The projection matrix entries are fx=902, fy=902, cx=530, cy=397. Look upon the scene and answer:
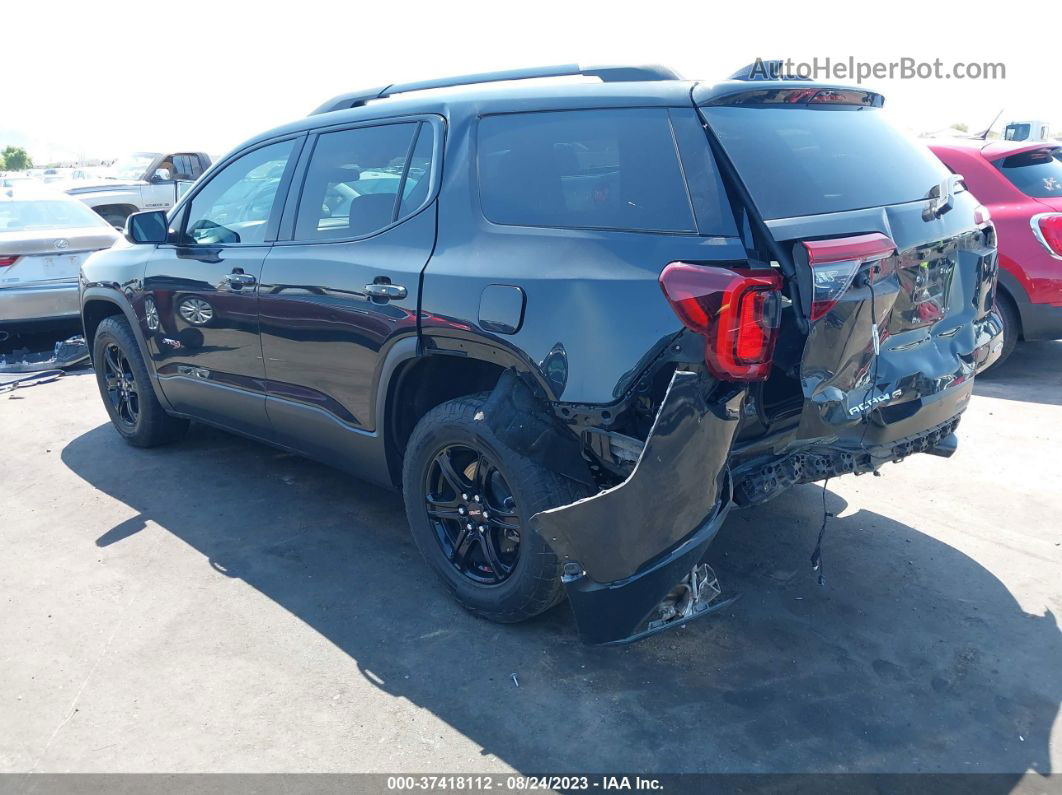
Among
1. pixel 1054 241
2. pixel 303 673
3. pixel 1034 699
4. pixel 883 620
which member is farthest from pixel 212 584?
pixel 1054 241

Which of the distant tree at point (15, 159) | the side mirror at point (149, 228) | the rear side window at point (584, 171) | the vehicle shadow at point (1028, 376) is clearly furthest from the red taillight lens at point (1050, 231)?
the distant tree at point (15, 159)

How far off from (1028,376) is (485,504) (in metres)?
5.34

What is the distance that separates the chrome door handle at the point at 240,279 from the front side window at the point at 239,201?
18cm

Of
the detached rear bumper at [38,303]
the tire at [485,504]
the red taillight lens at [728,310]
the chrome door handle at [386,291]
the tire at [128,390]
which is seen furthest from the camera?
the detached rear bumper at [38,303]

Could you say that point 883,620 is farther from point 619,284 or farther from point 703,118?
point 703,118

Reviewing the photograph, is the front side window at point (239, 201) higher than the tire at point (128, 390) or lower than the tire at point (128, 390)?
higher

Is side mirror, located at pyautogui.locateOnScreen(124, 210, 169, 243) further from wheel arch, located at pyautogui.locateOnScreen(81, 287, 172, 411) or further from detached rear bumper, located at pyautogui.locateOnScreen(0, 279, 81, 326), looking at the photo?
detached rear bumper, located at pyautogui.locateOnScreen(0, 279, 81, 326)

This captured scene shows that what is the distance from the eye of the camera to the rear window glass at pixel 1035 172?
266 inches

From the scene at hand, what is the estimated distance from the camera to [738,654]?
327cm

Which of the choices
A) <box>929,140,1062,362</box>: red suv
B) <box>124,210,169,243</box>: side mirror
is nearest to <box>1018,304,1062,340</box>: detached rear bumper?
<box>929,140,1062,362</box>: red suv

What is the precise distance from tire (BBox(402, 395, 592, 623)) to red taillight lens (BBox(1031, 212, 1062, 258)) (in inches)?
202

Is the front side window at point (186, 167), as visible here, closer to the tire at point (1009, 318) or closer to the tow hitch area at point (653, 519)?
the tire at point (1009, 318)

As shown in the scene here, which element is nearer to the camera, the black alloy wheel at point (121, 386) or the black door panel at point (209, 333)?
the black door panel at point (209, 333)

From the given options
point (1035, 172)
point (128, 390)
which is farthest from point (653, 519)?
point (1035, 172)
